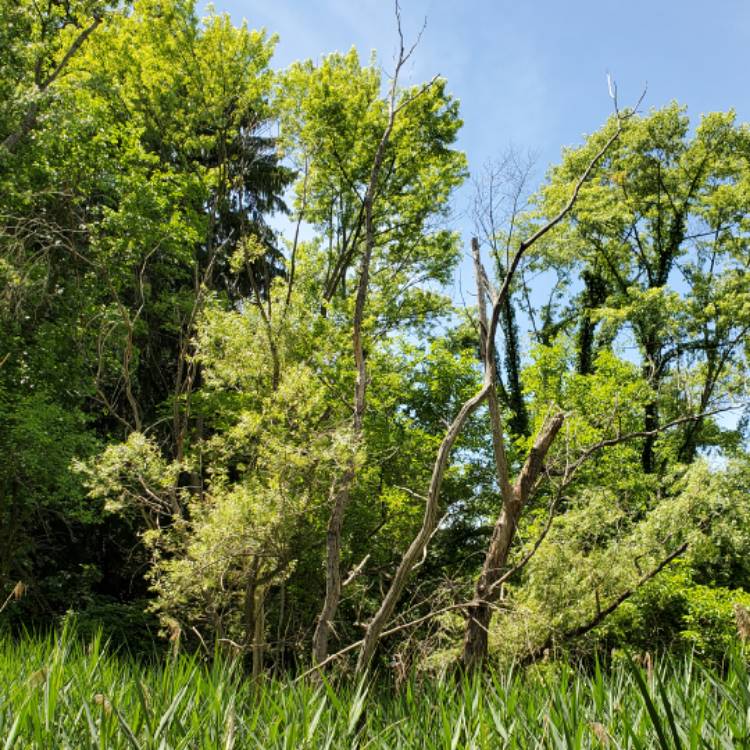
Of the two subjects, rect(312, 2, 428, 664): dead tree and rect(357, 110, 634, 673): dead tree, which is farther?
rect(312, 2, 428, 664): dead tree

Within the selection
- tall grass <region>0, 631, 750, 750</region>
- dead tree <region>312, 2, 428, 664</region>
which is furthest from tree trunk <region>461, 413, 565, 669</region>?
tall grass <region>0, 631, 750, 750</region>

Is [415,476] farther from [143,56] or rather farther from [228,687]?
[228,687]

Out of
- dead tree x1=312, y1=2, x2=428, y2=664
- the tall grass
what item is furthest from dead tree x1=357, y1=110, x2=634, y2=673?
the tall grass

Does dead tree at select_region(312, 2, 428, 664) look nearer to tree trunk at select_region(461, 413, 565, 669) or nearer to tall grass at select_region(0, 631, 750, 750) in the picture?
tree trunk at select_region(461, 413, 565, 669)

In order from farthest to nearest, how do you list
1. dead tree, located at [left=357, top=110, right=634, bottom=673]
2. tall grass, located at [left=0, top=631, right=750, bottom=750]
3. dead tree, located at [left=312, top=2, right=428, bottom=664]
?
dead tree, located at [left=312, top=2, right=428, bottom=664], dead tree, located at [left=357, top=110, right=634, bottom=673], tall grass, located at [left=0, top=631, right=750, bottom=750]

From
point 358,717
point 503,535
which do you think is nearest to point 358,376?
point 503,535

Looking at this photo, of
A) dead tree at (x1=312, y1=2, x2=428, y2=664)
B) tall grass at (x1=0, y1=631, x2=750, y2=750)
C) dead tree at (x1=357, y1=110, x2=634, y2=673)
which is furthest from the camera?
dead tree at (x1=312, y1=2, x2=428, y2=664)

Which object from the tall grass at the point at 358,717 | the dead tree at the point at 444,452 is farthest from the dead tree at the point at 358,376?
the tall grass at the point at 358,717

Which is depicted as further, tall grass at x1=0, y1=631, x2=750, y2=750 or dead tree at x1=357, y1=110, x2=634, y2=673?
dead tree at x1=357, y1=110, x2=634, y2=673

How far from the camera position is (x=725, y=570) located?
13.8 m

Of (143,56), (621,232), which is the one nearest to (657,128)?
(621,232)

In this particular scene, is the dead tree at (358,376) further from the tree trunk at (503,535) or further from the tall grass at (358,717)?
the tall grass at (358,717)

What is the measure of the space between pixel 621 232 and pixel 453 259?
607cm

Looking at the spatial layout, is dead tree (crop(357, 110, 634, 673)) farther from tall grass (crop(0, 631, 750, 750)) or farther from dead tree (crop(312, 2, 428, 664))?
tall grass (crop(0, 631, 750, 750))
